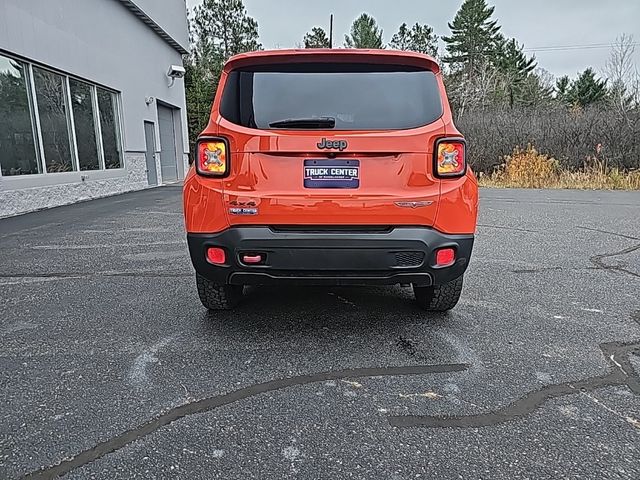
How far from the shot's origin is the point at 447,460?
1.79 meters

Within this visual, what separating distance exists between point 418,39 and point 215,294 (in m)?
44.6

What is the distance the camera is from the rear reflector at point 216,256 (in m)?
2.68

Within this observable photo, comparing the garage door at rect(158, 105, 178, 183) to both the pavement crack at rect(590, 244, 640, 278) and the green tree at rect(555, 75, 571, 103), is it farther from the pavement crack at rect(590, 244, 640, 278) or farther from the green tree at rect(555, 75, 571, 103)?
the green tree at rect(555, 75, 571, 103)

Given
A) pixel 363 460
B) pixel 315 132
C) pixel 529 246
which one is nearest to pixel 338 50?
pixel 315 132

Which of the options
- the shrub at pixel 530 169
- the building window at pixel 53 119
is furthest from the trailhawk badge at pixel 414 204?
the shrub at pixel 530 169

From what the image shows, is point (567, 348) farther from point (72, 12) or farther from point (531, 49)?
point (531, 49)

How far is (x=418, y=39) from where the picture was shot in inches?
1679

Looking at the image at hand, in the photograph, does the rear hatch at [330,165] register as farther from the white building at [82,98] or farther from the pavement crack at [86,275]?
the white building at [82,98]

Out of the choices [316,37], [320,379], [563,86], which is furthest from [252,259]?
[563,86]

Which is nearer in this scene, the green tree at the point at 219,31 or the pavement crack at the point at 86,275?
the pavement crack at the point at 86,275

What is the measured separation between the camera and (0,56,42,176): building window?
8.39 metres

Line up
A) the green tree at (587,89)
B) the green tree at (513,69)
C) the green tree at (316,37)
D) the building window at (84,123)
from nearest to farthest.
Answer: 1. the building window at (84,123)
2. the green tree at (587,89)
3. the green tree at (513,69)
4. the green tree at (316,37)

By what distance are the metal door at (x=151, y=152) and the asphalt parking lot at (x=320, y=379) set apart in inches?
469

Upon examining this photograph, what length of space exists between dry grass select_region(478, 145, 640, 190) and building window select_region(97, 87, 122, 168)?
11.1 meters
